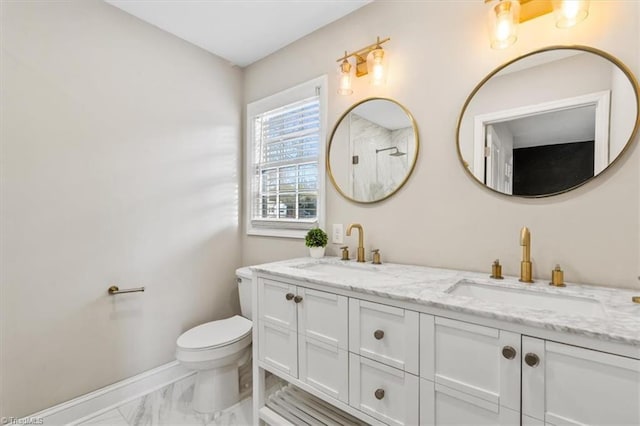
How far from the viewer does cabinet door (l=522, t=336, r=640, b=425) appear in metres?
0.74

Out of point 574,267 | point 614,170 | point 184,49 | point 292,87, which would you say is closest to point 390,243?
point 574,267

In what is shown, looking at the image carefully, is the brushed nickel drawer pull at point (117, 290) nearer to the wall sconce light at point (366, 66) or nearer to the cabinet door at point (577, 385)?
the wall sconce light at point (366, 66)

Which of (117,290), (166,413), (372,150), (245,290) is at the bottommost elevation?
(166,413)

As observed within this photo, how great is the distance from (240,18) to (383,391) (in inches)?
93.4

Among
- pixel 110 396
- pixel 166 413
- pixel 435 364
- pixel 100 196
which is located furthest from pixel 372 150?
pixel 110 396

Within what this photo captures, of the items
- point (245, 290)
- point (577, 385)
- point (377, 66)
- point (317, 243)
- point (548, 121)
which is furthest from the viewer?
point (245, 290)

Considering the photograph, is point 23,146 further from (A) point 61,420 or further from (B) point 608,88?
(B) point 608,88

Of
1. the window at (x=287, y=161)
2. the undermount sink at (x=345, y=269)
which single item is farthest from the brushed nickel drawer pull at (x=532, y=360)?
the window at (x=287, y=161)

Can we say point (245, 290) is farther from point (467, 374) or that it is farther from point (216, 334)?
point (467, 374)

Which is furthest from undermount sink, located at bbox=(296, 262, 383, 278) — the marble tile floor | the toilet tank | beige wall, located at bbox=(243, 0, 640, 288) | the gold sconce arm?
the gold sconce arm

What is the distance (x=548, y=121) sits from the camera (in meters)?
1.27

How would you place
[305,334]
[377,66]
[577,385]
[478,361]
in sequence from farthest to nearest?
[377,66] → [305,334] → [478,361] → [577,385]

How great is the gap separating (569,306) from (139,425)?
2282 mm

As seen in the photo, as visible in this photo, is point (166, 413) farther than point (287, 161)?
No
